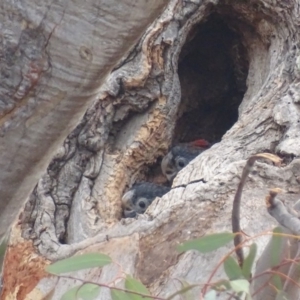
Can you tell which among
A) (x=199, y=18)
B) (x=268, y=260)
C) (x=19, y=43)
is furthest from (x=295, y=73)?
(x=19, y=43)

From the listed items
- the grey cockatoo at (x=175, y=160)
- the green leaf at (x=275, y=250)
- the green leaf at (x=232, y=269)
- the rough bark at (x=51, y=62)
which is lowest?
the green leaf at (x=232, y=269)

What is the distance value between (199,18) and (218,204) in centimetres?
78

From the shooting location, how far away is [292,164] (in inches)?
58.9

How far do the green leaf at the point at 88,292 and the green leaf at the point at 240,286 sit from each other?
0.18 m

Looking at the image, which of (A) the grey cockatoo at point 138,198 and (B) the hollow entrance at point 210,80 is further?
(B) the hollow entrance at point 210,80

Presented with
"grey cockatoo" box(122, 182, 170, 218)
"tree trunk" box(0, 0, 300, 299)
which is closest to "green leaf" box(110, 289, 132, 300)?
"tree trunk" box(0, 0, 300, 299)

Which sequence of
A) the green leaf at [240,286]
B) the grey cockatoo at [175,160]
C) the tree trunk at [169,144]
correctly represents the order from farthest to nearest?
the grey cockatoo at [175,160], the tree trunk at [169,144], the green leaf at [240,286]

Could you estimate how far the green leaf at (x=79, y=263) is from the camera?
2.72 ft

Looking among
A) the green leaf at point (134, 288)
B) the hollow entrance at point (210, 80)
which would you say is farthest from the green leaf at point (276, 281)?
the hollow entrance at point (210, 80)

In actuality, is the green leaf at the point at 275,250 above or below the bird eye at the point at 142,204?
below

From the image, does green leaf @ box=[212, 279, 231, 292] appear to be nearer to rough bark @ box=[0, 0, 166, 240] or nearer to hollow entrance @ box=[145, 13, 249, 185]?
rough bark @ box=[0, 0, 166, 240]

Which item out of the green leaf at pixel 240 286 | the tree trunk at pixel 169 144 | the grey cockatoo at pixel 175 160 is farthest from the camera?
the grey cockatoo at pixel 175 160

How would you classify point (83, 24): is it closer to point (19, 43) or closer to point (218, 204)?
point (19, 43)

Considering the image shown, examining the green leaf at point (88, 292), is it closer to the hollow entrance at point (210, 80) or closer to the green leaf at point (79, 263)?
the green leaf at point (79, 263)
